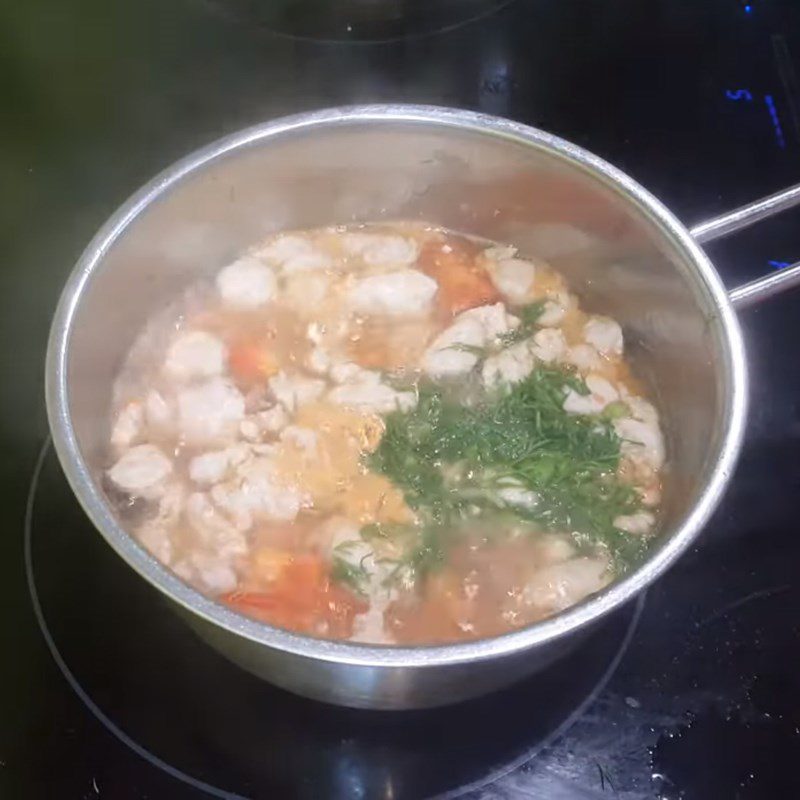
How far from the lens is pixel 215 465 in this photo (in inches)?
45.0

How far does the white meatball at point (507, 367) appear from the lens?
1215 mm

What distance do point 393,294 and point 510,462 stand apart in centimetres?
28

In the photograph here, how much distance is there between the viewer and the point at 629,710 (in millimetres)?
1037

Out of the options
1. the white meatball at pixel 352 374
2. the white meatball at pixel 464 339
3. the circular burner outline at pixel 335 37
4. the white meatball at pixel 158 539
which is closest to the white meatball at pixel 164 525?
the white meatball at pixel 158 539

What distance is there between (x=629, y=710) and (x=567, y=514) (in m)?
0.21

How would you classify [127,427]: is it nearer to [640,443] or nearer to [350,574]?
[350,574]

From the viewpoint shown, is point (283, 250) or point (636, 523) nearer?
point (636, 523)

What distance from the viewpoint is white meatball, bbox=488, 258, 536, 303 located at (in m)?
1.32

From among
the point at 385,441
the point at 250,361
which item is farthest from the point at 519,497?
the point at 250,361

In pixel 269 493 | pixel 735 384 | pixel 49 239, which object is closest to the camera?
pixel 735 384

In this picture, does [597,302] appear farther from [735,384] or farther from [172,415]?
[172,415]

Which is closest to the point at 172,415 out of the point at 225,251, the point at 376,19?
the point at 225,251

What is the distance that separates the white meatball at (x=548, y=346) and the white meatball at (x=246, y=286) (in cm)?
34

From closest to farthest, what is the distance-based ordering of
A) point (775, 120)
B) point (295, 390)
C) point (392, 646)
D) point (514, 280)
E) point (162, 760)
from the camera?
point (392, 646)
point (162, 760)
point (295, 390)
point (514, 280)
point (775, 120)
